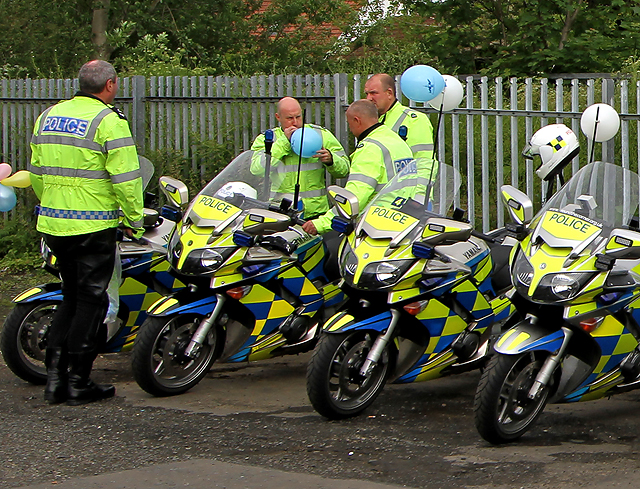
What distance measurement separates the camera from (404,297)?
5664mm

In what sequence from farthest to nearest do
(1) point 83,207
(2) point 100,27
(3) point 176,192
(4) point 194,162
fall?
1. (2) point 100,27
2. (4) point 194,162
3. (3) point 176,192
4. (1) point 83,207

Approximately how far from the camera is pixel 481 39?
22391 millimetres

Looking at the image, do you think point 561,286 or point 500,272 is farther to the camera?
point 500,272

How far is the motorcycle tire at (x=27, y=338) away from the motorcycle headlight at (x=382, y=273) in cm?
206

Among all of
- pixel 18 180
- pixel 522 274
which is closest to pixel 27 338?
pixel 18 180

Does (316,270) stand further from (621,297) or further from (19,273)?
(19,273)

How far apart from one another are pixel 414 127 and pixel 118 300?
7.65ft

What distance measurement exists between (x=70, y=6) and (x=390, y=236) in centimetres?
2068

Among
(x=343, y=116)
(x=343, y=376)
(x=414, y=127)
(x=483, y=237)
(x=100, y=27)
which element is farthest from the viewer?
(x=100, y=27)

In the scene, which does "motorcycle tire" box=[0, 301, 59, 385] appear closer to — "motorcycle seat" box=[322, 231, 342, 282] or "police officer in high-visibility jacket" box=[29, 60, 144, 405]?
"police officer in high-visibility jacket" box=[29, 60, 144, 405]

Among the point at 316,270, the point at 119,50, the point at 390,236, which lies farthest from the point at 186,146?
the point at 119,50

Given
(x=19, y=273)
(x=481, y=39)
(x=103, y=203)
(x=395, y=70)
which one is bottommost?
(x=19, y=273)

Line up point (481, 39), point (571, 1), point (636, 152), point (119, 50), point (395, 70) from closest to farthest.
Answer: point (636, 152) → point (395, 70) → point (571, 1) → point (481, 39) → point (119, 50)

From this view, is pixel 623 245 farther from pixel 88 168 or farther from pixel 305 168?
pixel 88 168
